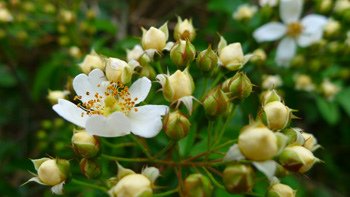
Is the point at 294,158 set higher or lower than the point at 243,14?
lower

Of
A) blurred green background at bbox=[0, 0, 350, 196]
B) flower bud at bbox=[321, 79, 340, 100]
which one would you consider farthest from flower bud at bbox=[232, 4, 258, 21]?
flower bud at bbox=[321, 79, 340, 100]

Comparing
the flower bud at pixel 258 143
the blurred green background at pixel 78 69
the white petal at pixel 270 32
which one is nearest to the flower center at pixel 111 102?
the flower bud at pixel 258 143

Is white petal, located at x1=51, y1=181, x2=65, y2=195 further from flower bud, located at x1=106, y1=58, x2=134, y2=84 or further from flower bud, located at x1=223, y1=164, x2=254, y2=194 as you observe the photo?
flower bud, located at x1=223, y1=164, x2=254, y2=194

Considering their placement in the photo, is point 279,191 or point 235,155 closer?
point 235,155

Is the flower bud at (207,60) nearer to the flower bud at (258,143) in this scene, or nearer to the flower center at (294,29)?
the flower bud at (258,143)

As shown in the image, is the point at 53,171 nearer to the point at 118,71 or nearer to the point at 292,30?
the point at 118,71

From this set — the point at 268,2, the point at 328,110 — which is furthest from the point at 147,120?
the point at 328,110

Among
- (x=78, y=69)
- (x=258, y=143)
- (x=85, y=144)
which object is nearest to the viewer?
(x=258, y=143)
